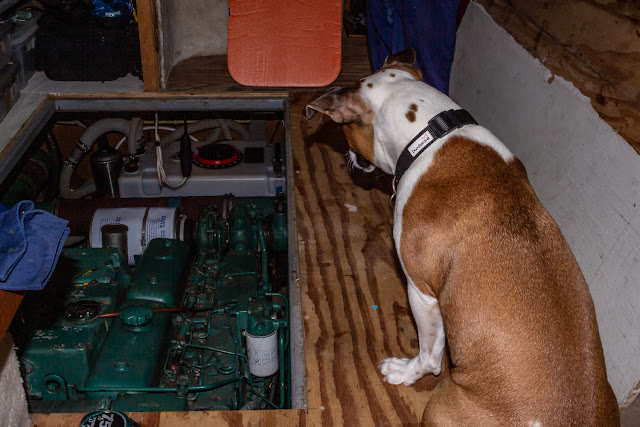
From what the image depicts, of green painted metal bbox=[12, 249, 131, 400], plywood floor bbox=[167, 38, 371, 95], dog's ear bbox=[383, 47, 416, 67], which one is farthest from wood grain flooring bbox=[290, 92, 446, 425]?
green painted metal bbox=[12, 249, 131, 400]

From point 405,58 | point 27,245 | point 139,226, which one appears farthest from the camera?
point 139,226

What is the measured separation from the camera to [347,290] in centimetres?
219

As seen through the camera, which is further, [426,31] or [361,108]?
[426,31]

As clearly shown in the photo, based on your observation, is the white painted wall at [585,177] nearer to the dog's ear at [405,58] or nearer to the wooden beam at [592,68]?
the wooden beam at [592,68]

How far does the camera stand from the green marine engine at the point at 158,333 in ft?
7.22

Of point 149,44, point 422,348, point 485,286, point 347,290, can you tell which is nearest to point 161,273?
point 347,290

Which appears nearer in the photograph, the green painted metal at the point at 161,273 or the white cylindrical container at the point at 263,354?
the white cylindrical container at the point at 263,354

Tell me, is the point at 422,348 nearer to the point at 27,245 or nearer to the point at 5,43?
the point at 27,245

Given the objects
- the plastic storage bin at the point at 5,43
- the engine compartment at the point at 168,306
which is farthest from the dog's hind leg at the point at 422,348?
the plastic storage bin at the point at 5,43

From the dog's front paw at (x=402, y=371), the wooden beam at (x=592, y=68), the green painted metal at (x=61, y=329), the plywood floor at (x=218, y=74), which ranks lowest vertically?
the green painted metal at (x=61, y=329)

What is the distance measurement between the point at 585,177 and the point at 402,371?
0.94m

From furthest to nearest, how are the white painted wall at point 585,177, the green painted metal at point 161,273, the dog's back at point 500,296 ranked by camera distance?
1. the green painted metal at point 161,273
2. the white painted wall at point 585,177
3. the dog's back at point 500,296

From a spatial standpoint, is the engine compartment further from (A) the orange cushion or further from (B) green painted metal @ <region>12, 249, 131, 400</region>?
(A) the orange cushion

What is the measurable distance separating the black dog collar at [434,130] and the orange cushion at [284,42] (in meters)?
1.62
